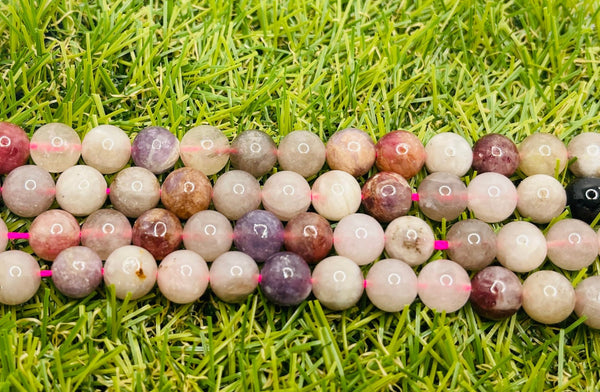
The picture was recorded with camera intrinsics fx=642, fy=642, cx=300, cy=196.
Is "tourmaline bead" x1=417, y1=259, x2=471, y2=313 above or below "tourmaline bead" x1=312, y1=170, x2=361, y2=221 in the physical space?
below

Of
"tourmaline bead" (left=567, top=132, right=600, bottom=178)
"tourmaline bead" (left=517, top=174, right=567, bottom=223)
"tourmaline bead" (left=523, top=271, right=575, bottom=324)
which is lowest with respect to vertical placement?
"tourmaline bead" (left=523, top=271, right=575, bottom=324)

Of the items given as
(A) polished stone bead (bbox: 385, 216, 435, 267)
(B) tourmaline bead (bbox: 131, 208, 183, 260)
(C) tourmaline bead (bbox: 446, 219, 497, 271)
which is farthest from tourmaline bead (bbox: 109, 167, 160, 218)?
(C) tourmaline bead (bbox: 446, 219, 497, 271)

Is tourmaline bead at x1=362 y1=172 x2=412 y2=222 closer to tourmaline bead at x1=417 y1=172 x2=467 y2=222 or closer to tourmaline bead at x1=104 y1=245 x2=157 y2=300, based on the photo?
tourmaline bead at x1=417 y1=172 x2=467 y2=222

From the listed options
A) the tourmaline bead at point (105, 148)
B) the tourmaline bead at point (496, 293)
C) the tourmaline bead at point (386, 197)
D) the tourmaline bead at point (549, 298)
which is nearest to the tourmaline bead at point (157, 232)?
the tourmaline bead at point (105, 148)

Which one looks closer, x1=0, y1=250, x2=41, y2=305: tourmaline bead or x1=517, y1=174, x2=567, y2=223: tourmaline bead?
x1=0, y1=250, x2=41, y2=305: tourmaline bead

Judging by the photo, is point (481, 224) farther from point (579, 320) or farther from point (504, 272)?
point (579, 320)

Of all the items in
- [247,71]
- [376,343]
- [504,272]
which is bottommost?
[376,343]

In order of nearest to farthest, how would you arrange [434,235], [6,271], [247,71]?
[6,271] → [434,235] → [247,71]

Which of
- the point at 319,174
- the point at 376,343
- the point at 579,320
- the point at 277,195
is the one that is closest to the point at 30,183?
the point at 277,195

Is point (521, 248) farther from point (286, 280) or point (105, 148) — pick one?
point (105, 148)
